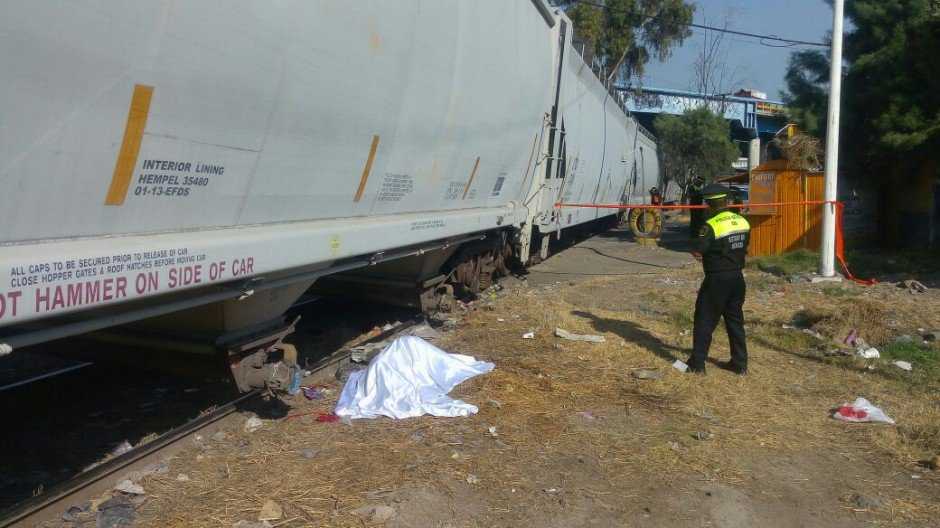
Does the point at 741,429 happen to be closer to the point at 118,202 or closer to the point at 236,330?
the point at 236,330

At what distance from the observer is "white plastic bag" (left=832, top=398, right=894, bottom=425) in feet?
16.6

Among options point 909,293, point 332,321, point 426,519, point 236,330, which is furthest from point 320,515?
point 909,293

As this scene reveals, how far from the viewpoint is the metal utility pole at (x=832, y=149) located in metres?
10.5

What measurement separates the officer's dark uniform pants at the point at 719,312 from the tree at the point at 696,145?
2156cm

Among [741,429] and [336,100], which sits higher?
[336,100]

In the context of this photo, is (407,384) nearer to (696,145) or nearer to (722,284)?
(722,284)

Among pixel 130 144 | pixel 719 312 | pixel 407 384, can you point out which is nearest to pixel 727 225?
pixel 719 312

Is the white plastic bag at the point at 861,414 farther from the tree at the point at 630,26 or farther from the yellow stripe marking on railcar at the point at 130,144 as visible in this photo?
the tree at the point at 630,26

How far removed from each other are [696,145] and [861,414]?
2382 cm

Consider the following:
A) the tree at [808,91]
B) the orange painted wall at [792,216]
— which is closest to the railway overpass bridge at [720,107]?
the tree at [808,91]

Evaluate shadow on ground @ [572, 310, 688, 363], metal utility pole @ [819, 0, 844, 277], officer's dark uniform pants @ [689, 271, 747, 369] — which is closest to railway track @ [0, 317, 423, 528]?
officer's dark uniform pants @ [689, 271, 747, 369]

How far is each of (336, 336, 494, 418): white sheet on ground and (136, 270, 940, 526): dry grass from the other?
0.46ft

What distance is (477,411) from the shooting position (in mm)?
5039

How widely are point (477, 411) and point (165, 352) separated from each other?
2.04 meters
